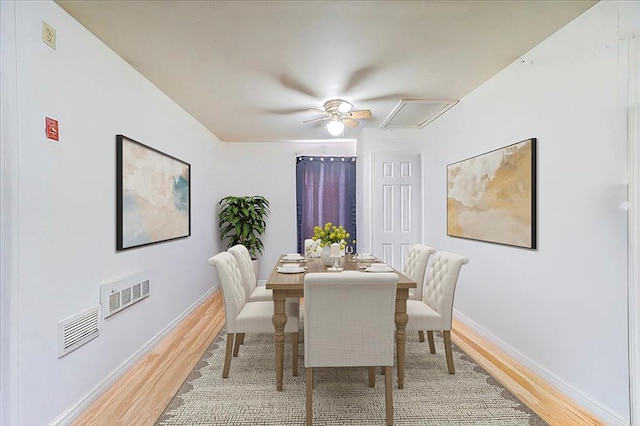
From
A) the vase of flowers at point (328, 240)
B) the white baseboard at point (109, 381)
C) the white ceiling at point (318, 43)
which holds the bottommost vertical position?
the white baseboard at point (109, 381)

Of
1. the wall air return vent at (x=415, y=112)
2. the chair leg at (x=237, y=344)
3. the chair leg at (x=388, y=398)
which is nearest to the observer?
the chair leg at (x=388, y=398)

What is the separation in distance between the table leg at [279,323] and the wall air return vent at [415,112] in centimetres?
252

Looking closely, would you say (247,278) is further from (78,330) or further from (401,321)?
(401,321)

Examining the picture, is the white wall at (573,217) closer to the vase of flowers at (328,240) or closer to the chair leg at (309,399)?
the vase of flowers at (328,240)

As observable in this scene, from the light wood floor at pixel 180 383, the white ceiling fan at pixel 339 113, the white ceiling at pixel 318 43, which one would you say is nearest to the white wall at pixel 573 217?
the light wood floor at pixel 180 383

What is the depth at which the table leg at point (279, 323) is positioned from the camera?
2.34 meters

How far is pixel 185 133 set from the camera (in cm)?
394

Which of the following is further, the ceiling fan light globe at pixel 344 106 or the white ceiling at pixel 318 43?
the ceiling fan light globe at pixel 344 106

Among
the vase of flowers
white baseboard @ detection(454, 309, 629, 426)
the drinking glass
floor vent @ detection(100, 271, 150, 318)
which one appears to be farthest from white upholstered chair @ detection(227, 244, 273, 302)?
white baseboard @ detection(454, 309, 629, 426)

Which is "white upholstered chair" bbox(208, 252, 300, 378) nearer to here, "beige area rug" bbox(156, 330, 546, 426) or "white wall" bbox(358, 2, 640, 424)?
"beige area rug" bbox(156, 330, 546, 426)

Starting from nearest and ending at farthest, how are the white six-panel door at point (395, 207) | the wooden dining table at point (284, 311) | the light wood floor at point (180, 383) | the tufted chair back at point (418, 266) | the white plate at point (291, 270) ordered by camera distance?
the light wood floor at point (180, 383), the wooden dining table at point (284, 311), the white plate at point (291, 270), the tufted chair back at point (418, 266), the white six-panel door at point (395, 207)

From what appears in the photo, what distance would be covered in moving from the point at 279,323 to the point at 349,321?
615 millimetres

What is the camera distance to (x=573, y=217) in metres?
2.20

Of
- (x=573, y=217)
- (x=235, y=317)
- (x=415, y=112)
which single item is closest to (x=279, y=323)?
(x=235, y=317)
